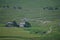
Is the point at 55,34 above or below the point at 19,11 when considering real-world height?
below

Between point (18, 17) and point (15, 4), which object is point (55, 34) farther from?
point (15, 4)

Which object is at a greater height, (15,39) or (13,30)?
(13,30)

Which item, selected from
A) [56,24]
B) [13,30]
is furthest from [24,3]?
[56,24]

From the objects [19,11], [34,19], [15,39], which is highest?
[19,11]

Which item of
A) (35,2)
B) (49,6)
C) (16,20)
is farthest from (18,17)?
(49,6)

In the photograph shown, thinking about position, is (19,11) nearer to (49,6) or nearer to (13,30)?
(13,30)

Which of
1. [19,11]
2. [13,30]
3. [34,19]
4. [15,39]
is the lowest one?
[15,39]
